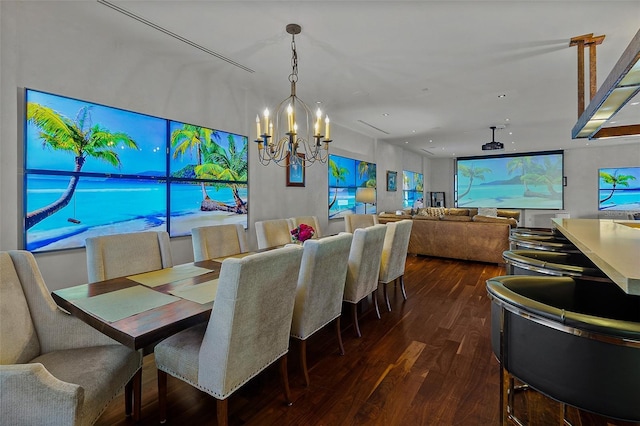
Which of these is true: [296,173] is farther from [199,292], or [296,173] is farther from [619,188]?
[619,188]

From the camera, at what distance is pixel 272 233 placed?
3.51m

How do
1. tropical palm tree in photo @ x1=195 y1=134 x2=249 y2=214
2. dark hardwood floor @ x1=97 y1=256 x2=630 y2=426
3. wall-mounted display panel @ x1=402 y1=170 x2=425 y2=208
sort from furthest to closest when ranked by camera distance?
wall-mounted display panel @ x1=402 y1=170 x2=425 y2=208, tropical palm tree in photo @ x1=195 y1=134 x2=249 y2=214, dark hardwood floor @ x1=97 y1=256 x2=630 y2=426

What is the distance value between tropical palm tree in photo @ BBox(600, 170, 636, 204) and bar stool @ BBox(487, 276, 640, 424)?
37.8 feet

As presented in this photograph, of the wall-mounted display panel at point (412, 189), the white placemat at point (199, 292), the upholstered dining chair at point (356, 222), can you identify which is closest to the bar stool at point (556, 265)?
the white placemat at point (199, 292)

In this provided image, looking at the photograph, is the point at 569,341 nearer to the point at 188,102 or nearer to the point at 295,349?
the point at 295,349

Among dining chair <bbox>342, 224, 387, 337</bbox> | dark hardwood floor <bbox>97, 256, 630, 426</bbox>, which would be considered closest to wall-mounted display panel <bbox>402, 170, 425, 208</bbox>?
dark hardwood floor <bbox>97, 256, 630, 426</bbox>

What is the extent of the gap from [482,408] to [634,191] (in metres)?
11.1

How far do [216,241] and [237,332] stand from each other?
1582mm

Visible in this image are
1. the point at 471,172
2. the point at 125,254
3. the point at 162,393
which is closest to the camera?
the point at 162,393

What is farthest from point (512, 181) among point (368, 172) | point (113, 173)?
point (113, 173)

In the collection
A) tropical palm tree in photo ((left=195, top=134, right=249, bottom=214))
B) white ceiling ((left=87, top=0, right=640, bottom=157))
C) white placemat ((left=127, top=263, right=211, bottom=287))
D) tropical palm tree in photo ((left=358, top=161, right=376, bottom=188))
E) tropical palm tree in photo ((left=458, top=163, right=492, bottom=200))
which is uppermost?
white ceiling ((left=87, top=0, right=640, bottom=157))

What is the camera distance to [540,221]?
405 inches

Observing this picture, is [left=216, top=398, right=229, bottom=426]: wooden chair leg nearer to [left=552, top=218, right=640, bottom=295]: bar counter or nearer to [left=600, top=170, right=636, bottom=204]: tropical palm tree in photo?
[left=552, top=218, right=640, bottom=295]: bar counter

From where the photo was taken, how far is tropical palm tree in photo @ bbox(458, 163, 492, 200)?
11.2m
